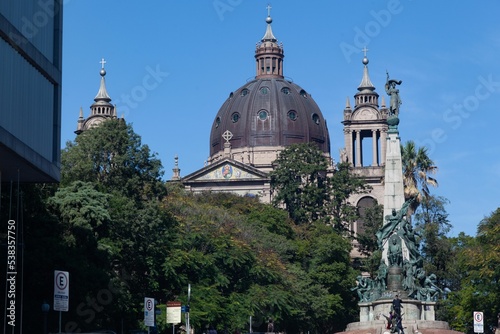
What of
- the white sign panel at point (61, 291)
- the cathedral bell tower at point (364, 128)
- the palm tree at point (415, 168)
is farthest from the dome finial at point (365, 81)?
the white sign panel at point (61, 291)

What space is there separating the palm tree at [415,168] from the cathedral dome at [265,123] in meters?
58.5

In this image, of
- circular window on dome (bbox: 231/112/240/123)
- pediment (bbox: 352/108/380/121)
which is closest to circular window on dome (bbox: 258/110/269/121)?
circular window on dome (bbox: 231/112/240/123)

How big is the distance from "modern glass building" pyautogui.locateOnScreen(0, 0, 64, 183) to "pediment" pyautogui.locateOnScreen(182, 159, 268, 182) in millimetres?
93385

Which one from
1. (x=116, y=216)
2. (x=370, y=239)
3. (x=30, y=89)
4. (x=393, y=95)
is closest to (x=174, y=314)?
(x=30, y=89)

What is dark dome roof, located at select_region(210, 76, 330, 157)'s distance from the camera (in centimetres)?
16525

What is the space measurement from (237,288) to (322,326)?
65.6 feet

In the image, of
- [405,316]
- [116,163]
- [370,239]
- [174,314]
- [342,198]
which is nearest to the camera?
[174,314]

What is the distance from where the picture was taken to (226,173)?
154 metres

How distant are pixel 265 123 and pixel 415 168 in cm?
6441

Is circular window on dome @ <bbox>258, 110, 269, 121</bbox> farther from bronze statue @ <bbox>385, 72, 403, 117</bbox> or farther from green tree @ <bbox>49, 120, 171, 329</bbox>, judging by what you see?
bronze statue @ <bbox>385, 72, 403, 117</bbox>

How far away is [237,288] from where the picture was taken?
282ft

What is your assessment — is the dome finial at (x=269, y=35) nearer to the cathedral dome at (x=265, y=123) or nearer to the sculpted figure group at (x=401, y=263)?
the cathedral dome at (x=265, y=123)

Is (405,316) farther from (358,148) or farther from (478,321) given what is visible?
(358,148)

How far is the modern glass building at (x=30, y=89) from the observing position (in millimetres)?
51688
